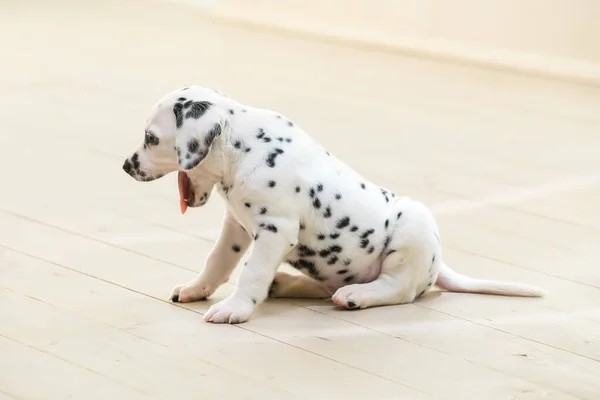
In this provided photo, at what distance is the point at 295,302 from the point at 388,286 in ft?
0.74

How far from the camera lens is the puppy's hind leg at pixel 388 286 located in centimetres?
224

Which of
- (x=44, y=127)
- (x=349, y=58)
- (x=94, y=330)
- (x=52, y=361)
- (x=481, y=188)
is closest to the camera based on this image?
(x=52, y=361)

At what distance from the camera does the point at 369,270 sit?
227cm

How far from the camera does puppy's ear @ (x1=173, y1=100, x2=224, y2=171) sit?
209cm

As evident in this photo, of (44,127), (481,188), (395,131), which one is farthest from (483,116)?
(44,127)

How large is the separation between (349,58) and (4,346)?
12.0ft

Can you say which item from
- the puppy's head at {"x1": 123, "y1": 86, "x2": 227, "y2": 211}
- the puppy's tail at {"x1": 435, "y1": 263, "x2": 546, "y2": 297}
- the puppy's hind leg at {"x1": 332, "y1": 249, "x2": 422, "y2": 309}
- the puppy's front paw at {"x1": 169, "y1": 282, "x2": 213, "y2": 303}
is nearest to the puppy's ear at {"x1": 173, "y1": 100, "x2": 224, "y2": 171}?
the puppy's head at {"x1": 123, "y1": 86, "x2": 227, "y2": 211}

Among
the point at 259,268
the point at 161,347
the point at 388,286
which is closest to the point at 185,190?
the point at 259,268

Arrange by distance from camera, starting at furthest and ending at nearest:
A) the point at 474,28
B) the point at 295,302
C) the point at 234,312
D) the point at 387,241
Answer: the point at 474,28, the point at 295,302, the point at 387,241, the point at 234,312

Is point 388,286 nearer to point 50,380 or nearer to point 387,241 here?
point 387,241

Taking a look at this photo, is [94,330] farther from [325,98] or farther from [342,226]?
[325,98]

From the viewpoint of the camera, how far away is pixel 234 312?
2.14m

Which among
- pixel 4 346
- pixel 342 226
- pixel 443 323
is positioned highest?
pixel 342 226

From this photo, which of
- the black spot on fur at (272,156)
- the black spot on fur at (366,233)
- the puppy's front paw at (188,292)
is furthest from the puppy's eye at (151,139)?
the black spot on fur at (366,233)
